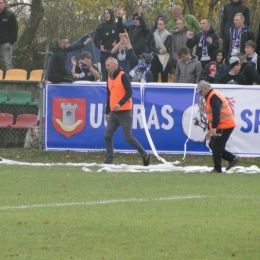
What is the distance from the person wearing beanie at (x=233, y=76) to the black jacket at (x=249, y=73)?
0.49 ft

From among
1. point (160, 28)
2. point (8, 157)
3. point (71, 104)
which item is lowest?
point (8, 157)

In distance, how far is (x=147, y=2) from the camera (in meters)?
32.8

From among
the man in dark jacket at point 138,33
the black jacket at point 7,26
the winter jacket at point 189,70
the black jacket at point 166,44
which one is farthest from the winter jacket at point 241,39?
the black jacket at point 7,26

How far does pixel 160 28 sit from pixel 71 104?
10.0 ft

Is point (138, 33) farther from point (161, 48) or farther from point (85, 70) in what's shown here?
point (85, 70)

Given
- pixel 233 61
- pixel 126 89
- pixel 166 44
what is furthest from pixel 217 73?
pixel 126 89

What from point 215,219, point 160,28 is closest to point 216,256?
point 215,219

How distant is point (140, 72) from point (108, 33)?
177 cm

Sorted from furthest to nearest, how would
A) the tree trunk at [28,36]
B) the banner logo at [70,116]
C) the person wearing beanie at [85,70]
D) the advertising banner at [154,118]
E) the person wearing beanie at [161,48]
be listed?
the tree trunk at [28,36]
the person wearing beanie at [161,48]
the person wearing beanie at [85,70]
the banner logo at [70,116]
the advertising banner at [154,118]

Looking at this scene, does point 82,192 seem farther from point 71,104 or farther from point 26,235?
point 71,104

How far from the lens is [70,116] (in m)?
18.3

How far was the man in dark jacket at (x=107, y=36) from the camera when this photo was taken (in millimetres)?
20297

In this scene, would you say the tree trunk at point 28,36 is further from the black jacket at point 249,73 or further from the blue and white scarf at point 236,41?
the black jacket at point 249,73

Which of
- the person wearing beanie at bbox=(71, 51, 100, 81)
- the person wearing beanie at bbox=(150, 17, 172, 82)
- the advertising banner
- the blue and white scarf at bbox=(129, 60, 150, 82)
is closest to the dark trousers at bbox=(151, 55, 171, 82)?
the person wearing beanie at bbox=(150, 17, 172, 82)
